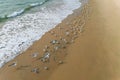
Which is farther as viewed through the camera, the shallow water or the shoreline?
the shallow water

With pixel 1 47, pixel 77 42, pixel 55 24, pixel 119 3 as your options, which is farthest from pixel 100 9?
pixel 1 47

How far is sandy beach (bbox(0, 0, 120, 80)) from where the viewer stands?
6.84m

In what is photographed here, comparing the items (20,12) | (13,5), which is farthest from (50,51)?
(13,5)

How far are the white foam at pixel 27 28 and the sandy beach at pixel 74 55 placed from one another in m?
0.38

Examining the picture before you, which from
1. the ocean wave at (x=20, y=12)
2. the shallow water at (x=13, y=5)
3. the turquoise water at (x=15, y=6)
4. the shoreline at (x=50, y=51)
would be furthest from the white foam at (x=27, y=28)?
the shallow water at (x=13, y=5)

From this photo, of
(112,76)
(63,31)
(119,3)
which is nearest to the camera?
(112,76)

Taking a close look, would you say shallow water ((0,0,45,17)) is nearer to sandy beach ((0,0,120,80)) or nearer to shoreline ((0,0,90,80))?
sandy beach ((0,0,120,80))

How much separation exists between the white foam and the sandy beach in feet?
1.25

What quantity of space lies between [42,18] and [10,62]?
496cm

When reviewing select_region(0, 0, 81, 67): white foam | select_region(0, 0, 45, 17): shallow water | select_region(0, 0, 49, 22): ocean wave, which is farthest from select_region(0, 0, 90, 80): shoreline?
select_region(0, 0, 45, 17): shallow water

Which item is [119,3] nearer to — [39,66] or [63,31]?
[63,31]

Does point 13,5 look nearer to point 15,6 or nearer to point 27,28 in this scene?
point 15,6

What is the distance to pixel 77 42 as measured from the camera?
8734 millimetres

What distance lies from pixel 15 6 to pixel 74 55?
8.46 meters
